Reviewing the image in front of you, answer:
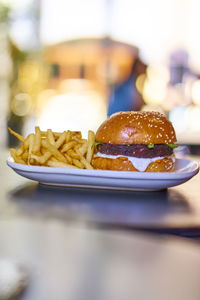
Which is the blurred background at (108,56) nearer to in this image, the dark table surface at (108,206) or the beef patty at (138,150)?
the beef patty at (138,150)

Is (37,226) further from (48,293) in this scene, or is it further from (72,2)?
(72,2)

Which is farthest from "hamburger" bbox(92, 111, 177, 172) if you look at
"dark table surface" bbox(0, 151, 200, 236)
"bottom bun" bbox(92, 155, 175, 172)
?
"dark table surface" bbox(0, 151, 200, 236)

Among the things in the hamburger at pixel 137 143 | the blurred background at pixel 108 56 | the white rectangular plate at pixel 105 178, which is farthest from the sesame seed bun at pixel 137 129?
the blurred background at pixel 108 56

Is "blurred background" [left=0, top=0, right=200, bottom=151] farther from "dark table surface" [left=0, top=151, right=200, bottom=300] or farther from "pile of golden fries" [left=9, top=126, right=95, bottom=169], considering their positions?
"dark table surface" [left=0, top=151, right=200, bottom=300]

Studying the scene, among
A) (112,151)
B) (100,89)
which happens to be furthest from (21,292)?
(100,89)

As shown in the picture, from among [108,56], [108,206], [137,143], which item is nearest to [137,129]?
[137,143]

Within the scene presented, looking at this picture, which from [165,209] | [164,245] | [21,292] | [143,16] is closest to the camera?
[21,292]

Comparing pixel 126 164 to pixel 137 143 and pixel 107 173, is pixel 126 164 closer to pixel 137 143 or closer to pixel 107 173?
pixel 137 143

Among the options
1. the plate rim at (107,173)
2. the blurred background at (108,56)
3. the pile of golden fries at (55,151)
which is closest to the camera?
the plate rim at (107,173)
